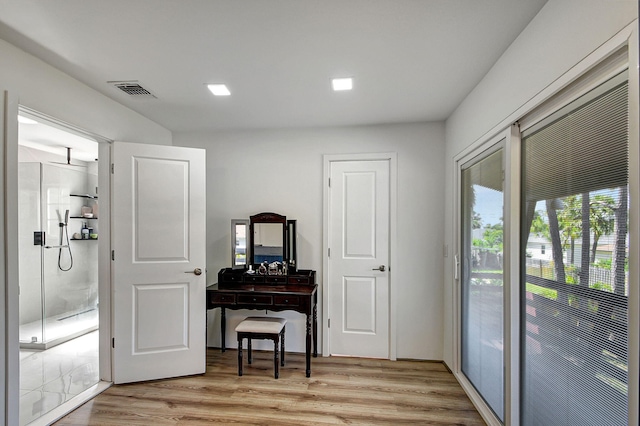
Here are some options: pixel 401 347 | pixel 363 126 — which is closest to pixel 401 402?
pixel 401 347

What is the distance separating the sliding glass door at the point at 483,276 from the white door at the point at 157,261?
7.78 feet

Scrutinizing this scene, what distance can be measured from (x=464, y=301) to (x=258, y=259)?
2.02 meters

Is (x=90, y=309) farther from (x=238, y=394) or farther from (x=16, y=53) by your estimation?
(x=16, y=53)

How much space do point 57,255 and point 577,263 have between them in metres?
5.36

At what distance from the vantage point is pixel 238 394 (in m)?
2.48

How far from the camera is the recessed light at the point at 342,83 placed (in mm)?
2195

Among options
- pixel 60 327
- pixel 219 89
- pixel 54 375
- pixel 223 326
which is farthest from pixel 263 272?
pixel 60 327

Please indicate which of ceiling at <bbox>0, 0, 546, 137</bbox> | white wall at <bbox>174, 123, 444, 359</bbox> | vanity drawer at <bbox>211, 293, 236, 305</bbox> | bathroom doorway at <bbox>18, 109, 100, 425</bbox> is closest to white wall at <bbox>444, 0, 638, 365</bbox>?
ceiling at <bbox>0, 0, 546, 137</bbox>

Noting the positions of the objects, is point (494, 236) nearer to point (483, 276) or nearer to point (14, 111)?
point (483, 276)

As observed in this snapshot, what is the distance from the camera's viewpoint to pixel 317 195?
329 centimetres

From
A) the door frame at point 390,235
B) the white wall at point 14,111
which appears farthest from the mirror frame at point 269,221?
the white wall at point 14,111

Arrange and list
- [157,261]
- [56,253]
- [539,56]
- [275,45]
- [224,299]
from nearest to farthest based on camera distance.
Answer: [539,56] → [275,45] → [157,261] → [224,299] → [56,253]

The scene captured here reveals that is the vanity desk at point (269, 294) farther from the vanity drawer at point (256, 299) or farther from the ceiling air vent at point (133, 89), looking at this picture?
the ceiling air vent at point (133, 89)

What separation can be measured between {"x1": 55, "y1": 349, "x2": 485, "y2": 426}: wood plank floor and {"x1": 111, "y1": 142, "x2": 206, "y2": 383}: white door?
0.24 meters
